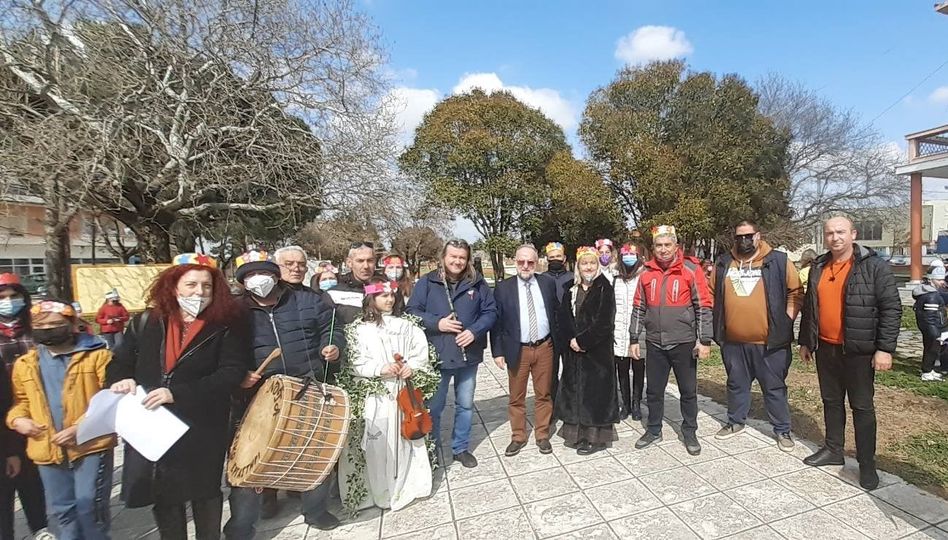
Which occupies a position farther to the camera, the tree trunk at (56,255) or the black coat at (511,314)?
the tree trunk at (56,255)

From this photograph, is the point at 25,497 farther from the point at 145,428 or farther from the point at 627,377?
the point at 627,377

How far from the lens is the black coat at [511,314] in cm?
395

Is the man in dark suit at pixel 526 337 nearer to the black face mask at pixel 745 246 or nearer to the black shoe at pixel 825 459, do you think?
the black face mask at pixel 745 246

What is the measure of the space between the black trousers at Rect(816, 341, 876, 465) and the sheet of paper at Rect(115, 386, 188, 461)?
4304mm

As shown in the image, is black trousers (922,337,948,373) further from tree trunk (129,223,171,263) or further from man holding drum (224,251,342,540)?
tree trunk (129,223,171,263)

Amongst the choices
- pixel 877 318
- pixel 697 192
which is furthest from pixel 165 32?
pixel 697 192

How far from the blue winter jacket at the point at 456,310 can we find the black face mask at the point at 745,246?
2.21 meters

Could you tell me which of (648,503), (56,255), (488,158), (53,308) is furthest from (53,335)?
(488,158)

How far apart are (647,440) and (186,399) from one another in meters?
3.59

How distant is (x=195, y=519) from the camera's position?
257cm

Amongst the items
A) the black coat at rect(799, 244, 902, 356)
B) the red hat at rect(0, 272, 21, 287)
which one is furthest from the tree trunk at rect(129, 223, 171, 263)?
the black coat at rect(799, 244, 902, 356)

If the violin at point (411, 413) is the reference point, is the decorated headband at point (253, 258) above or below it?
above

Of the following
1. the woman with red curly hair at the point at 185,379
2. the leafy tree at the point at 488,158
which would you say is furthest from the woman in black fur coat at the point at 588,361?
the leafy tree at the point at 488,158

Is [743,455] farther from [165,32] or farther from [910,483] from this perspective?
[165,32]
